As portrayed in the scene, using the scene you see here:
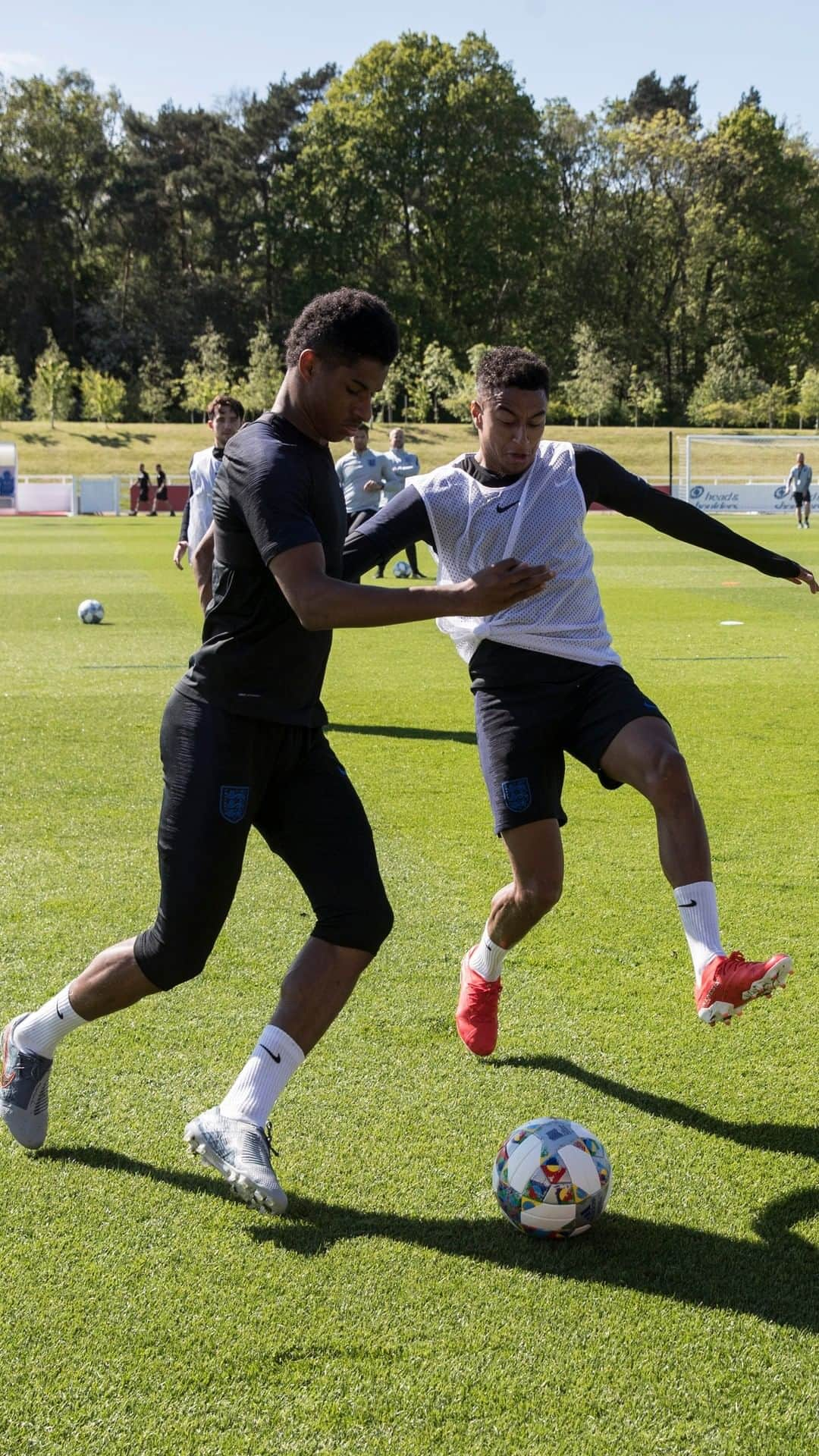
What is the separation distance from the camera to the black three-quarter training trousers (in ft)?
11.9

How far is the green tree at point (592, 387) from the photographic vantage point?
6981 centimetres

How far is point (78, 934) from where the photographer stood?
562cm

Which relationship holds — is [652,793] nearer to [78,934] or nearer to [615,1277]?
[615,1277]

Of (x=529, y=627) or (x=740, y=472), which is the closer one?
(x=529, y=627)

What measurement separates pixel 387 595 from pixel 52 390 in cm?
6530

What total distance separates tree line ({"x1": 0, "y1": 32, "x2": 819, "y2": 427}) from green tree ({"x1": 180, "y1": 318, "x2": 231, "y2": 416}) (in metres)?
2.44

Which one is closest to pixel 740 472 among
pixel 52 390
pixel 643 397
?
pixel 643 397

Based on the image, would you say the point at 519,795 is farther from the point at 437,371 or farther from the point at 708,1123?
the point at 437,371

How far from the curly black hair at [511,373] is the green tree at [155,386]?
68.0m

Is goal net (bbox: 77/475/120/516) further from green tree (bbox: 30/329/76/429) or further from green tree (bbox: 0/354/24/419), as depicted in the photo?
green tree (bbox: 0/354/24/419)

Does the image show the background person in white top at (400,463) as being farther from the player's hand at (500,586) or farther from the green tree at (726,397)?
the green tree at (726,397)

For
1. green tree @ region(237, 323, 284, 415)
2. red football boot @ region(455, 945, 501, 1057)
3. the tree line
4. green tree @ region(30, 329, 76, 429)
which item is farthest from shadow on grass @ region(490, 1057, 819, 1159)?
the tree line

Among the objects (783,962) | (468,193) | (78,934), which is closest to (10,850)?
(78,934)

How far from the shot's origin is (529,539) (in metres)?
4.59
